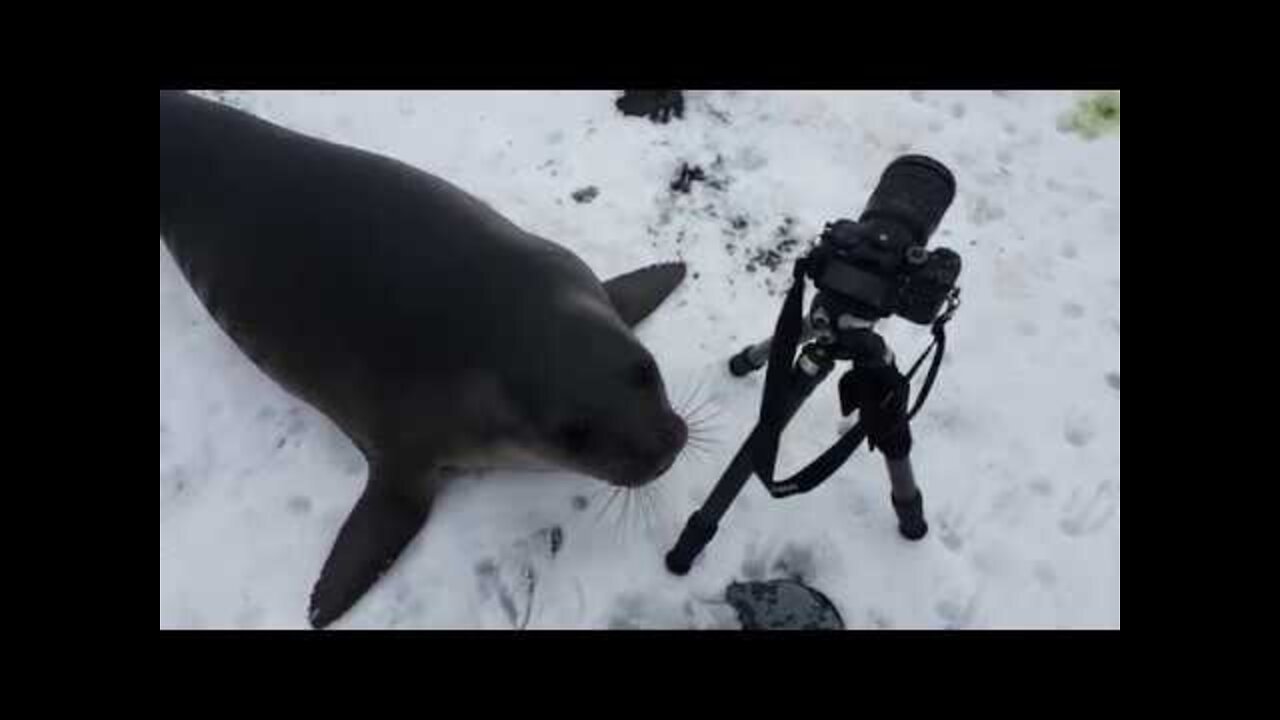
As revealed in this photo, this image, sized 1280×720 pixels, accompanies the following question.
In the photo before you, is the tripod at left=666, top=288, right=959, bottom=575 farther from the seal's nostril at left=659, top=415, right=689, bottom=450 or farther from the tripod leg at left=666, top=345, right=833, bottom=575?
the seal's nostril at left=659, top=415, right=689, bottom=450

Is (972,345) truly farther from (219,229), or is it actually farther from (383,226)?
(219,229)

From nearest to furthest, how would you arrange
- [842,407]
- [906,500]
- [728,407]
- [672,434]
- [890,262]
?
[890,262], [842,407], [672,434], [906,500], [728,407]

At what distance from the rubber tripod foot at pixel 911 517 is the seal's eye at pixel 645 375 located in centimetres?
99

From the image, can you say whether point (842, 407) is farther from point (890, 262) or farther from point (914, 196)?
point (914, 196)

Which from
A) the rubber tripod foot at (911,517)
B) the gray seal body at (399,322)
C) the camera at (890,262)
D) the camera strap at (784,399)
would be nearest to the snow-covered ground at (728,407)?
the rubber tripod foot at (911,517)

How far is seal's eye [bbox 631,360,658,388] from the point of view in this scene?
3.46m

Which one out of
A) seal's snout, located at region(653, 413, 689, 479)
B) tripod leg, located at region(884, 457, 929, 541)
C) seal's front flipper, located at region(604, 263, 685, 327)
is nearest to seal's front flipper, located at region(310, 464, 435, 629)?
seal's snout, located at region(653, 413, 689, 479)

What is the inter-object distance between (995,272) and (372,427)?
112 inches

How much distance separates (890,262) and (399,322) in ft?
5.99

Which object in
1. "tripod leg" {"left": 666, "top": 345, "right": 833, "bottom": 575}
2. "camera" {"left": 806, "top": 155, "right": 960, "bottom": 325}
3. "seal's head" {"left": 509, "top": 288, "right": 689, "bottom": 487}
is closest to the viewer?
"camera" {"left": 806, "top": 155, "right": 960, "bottom": 325}

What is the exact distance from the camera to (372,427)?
393 cm

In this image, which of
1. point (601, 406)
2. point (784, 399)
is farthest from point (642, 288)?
point (784, 399)

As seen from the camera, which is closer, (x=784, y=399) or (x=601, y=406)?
(x=784, y=399)

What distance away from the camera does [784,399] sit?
3.22 metres
